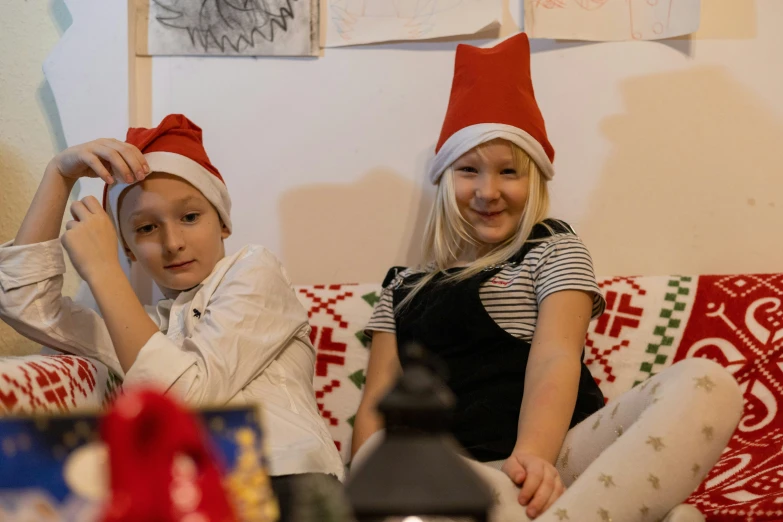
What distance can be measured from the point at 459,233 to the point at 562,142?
14.4 inches

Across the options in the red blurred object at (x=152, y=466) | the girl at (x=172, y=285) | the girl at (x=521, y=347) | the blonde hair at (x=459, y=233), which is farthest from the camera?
the blonde hair at (x=459, y=233)

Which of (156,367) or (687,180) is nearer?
(156,367)

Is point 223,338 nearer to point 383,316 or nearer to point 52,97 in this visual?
point 383,316

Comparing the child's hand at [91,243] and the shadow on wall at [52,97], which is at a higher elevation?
the shadow on wall at [52,97]

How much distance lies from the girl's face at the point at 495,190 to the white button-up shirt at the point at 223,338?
33 cm

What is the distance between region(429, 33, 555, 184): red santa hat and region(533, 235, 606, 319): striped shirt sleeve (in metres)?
0.16

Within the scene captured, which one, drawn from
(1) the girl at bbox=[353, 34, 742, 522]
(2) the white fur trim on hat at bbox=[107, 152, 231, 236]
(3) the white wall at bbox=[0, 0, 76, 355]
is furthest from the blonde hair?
(3) the white wall at bbox=[0, 0, 76, 355]

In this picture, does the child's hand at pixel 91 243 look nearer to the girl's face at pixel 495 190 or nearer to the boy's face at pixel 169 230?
the boy's face at pixel 169 230

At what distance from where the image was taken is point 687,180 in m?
1.47

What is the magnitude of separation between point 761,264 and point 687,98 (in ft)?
1.15

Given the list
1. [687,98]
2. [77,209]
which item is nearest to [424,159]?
[687,98]

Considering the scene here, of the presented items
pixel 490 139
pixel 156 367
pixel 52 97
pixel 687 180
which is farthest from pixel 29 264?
pixel 687 180

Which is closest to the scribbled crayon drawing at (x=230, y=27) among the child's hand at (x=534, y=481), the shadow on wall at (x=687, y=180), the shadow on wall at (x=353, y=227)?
the shadow on wall at (x=353, y=227)

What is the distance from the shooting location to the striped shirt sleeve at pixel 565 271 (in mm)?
1104
